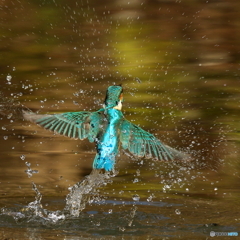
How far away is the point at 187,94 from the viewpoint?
517 centimetres

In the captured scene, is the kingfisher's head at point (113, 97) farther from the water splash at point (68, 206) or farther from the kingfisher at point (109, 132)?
the water splash at point (68, 206)

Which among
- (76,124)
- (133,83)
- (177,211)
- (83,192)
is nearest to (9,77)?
(133,83)

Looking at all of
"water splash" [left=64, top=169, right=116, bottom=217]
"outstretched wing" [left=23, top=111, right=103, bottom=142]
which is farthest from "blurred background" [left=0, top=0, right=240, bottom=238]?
"outstretched wing" [left=23, top=111, right=103, bottom=142]

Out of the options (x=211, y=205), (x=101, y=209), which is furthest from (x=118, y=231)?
(x=211, y=205)

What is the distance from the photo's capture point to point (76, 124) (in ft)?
10.4

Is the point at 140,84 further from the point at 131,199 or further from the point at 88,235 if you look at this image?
the point at 88,235

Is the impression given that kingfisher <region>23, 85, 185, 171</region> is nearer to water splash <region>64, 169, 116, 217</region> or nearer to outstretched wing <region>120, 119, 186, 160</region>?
outstretched wing <region>120, 119, 186, 160</region>

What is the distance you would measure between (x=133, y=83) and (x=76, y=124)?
2126 millimetres

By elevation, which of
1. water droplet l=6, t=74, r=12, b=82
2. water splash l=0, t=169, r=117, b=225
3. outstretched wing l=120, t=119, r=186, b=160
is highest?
water droplet l=6, t=74, r=12, b=82

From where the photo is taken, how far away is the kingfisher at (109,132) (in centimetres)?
311

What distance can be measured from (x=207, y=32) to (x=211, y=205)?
8.75 feet

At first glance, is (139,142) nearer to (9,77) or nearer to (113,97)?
(113,97)

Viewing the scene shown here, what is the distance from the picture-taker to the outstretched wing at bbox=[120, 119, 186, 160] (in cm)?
313

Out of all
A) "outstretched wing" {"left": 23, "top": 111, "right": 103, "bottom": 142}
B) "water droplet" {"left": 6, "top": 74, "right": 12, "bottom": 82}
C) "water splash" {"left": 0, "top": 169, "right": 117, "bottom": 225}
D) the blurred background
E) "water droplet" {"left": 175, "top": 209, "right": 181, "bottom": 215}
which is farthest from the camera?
"water droplet" {"left": 6, "top": 74, "right": 12, "bottom": 82}
